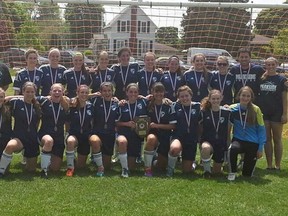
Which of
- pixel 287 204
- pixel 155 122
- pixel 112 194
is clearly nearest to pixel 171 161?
pixel 155 122

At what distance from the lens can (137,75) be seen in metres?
7.28

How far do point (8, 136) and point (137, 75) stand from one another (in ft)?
7.49

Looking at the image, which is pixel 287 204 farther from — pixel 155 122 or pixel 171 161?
pixel 155 122

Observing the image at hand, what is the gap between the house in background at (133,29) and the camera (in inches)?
347

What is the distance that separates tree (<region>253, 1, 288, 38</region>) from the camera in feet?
32.1

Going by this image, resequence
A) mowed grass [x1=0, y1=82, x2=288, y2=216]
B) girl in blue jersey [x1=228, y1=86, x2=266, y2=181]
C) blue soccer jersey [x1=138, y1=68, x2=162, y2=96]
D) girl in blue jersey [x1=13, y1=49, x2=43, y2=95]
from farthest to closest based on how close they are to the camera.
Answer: blue soccer jersey [x1=138, y1=68, x2=162, y2=96], girl in blue jersey [x1=13, y1=49, x2=43, y2=95], girl in blue jersey [x1=228, y1=86, x2=266, y2=181], mowed grass [x1=0, y1=82, x2=288, y2=216]

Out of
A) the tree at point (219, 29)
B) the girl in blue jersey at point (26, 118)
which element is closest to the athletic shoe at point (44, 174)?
the girl in blue jersey at point (26, 118)

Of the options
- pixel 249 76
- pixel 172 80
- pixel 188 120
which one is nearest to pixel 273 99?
pixel 249 76

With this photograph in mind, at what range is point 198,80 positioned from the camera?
7.07 meters

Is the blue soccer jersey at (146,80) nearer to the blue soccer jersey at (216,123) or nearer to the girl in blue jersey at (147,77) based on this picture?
the girl in blue jersey at (147,77)

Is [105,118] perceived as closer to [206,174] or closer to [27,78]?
[27,78]

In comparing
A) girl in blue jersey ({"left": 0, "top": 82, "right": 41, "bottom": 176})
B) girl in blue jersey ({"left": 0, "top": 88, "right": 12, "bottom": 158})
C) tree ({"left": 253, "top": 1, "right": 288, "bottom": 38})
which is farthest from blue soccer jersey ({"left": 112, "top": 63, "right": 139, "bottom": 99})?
tree ({"left": 253, "top": 1, "right": 288, "bottom": 38})

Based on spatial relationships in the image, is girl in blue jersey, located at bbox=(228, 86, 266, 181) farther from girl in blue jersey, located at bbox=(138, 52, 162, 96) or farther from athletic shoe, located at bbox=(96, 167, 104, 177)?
athletic shoe, located at bbox=(96, 167, 104, 177)

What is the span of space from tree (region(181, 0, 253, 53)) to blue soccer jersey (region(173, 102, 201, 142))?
3.74 m
